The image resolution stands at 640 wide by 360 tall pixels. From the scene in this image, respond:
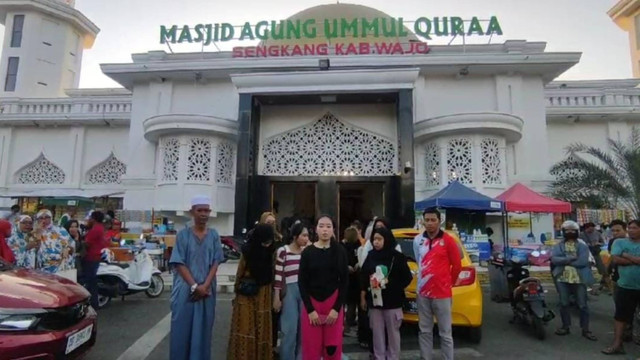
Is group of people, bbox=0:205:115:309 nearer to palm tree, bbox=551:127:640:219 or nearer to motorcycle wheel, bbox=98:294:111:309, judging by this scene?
motorcycle wheel, bbox=98:294:111:309

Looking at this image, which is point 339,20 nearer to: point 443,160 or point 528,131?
point 443,160

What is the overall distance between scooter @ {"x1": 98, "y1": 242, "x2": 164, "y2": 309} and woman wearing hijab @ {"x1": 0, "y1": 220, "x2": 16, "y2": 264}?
4.98ft

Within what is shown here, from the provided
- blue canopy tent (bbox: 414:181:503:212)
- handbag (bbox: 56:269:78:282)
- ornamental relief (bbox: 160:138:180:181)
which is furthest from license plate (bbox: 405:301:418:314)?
ornamental relief (bbox: 160:138:180:181)

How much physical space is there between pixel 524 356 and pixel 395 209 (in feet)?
25.0

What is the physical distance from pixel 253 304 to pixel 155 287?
4895 mm

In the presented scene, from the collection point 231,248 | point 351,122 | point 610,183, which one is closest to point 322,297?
point 610,183

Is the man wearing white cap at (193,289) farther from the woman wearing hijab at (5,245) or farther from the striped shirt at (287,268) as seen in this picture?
the woman wearing hijab at (5,245)

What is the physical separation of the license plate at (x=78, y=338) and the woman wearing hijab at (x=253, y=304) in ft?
4.22

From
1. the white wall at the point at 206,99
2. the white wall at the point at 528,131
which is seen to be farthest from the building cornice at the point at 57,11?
the white wall at the point at 528,131

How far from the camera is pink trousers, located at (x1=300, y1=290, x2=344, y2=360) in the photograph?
10.4ft

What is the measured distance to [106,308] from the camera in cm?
650

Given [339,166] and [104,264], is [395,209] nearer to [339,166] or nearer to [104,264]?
[339,166]

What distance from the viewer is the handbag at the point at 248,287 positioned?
3.49m

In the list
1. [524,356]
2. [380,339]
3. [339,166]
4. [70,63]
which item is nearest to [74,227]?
[380,339]
